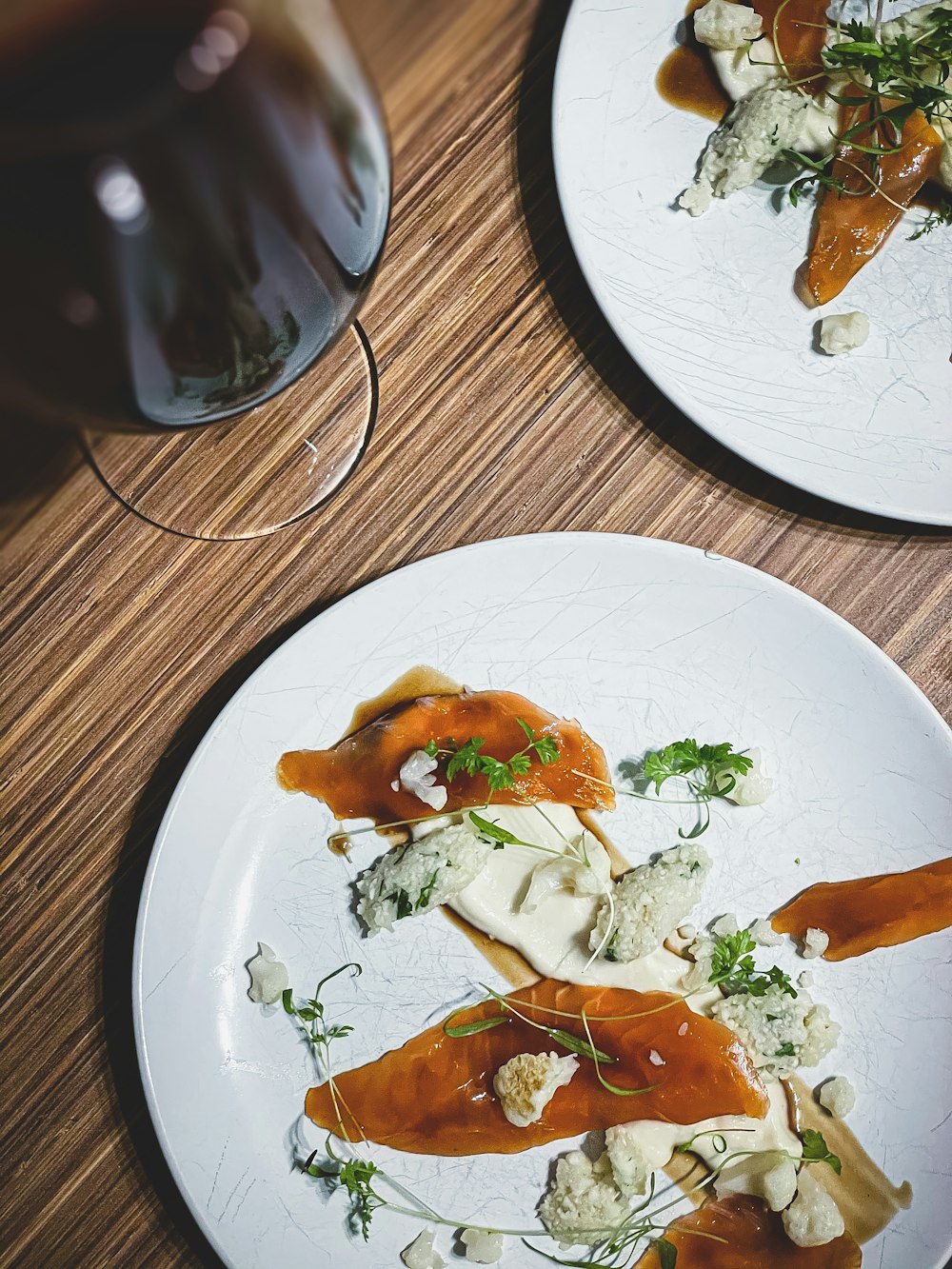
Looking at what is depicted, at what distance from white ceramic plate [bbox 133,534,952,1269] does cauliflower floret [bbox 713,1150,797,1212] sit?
0.09m

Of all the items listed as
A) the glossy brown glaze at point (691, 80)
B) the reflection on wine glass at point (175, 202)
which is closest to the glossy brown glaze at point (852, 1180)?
the reflection on wine glass at point (175, 202)

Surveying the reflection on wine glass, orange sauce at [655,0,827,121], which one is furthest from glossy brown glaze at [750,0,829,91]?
the reflection on wine glass

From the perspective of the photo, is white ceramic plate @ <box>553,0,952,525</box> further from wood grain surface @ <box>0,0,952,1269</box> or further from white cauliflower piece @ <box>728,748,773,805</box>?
white cauliflower piece @ <box>728,748,773,805</box>

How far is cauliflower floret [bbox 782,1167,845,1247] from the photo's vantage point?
0.94 m

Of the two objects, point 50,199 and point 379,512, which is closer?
point 50,199

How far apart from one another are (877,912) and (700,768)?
8.6 inches

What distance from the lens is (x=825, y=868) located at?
3.31 ft

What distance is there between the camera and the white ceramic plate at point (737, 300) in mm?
996

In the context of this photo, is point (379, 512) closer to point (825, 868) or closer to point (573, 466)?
point (573, 466)

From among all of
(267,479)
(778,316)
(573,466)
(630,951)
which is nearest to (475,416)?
(573,466)

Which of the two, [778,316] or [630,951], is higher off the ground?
[778,316]

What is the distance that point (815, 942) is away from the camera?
98cm

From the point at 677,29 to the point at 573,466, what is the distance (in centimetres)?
46

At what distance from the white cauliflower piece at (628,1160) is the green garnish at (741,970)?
0.54 feet
